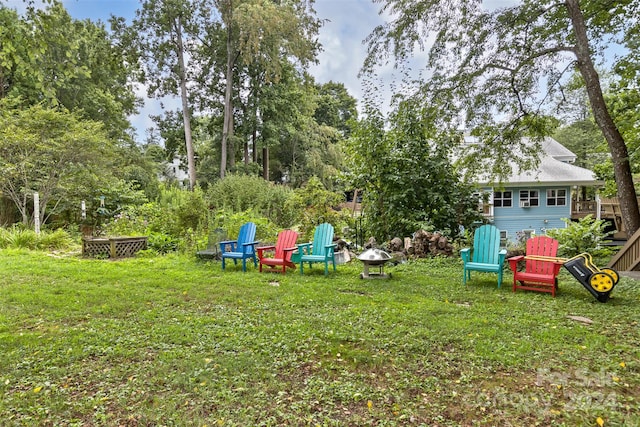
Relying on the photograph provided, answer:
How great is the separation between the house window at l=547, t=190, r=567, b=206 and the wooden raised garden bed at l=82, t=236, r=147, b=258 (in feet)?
45.5

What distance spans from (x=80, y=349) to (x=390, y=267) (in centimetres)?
418

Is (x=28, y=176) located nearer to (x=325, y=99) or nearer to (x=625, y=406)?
(x=625, y=406)

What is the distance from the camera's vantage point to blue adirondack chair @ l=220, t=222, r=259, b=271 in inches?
215

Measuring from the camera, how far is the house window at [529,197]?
13.7 metres

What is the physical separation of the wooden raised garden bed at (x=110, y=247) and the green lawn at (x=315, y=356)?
2.53 m

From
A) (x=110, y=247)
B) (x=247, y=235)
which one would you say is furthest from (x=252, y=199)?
(x=247, y=235)

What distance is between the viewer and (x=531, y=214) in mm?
13867

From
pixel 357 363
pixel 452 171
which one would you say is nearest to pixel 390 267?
pixel 452 171

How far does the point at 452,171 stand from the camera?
7305mm

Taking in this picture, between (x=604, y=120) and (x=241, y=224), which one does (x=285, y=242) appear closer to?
(x=241, y=224)

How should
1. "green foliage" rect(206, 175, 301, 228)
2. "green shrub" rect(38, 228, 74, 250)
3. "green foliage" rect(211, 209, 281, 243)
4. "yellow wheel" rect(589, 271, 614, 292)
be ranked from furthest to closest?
"green foliage" rect(206, 175, 301, 228), "green shrub" rect(38, 228, 74, 250), "green foliage" rect(211, 209, 281, 243), "yellow wheel" rect(589, 271, 614, 292)

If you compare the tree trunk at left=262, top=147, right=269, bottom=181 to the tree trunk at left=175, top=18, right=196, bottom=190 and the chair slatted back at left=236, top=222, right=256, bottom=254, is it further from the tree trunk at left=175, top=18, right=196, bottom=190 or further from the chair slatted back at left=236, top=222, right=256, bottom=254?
the chair slatted back at left=236, top=222, right=256, bottom=254

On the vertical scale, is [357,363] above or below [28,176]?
below

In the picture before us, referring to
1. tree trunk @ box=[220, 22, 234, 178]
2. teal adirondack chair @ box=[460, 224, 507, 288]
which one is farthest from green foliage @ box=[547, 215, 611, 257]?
tree trunk @ box=[220, 22, 234, 178]
